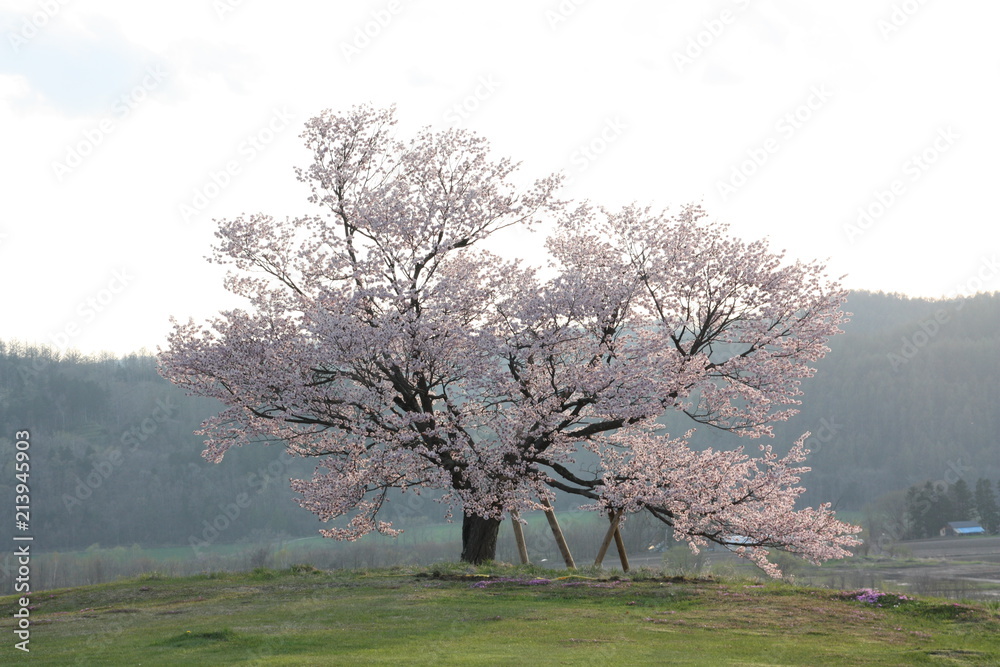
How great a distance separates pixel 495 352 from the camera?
77.8 ft

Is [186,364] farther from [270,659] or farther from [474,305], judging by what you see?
[270,659]

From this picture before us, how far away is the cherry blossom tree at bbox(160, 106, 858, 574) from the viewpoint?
22922mm

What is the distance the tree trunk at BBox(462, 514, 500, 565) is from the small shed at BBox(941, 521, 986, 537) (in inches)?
3567

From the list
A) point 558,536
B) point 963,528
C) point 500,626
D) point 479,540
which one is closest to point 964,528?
point 963,528

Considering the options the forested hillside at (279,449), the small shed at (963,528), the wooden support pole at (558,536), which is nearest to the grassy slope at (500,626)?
the wooden support pole at (558,536)

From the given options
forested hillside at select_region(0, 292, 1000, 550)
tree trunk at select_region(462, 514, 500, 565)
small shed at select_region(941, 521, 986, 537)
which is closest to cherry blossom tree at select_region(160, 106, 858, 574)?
tree trunk at select_region(462, 514, 500, 565)

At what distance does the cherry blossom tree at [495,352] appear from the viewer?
75.2ft

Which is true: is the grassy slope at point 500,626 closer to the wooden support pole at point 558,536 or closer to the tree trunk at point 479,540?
the wooden support pole at point 558,536

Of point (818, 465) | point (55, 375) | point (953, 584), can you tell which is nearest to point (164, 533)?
point (55, 375)

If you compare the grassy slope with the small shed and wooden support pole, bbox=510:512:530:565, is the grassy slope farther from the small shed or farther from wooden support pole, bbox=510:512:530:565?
the small shed

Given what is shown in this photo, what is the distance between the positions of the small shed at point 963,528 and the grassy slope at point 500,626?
300ft

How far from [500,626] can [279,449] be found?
476ft

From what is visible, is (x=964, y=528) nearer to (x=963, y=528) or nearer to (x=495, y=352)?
(x=963, y=528)

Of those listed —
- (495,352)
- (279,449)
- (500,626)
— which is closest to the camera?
(500,626)
